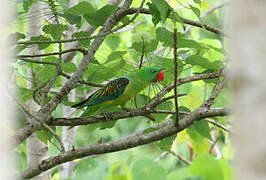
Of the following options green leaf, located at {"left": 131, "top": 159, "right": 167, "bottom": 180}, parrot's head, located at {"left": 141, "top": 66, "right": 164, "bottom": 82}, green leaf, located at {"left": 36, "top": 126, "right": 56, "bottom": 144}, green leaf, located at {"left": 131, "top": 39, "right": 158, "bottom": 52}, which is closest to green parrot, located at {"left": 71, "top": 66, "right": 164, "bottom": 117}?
parrot's head, located at {"left": 141, "top": 66, "right": 164, "bottom": 82}

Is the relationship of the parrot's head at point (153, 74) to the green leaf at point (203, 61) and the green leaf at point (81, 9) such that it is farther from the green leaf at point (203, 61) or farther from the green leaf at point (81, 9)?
the green leaf at point (81, 9)

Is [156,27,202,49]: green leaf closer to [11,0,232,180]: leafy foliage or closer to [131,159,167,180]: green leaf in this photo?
[11,0,232,180]: leafy foliage

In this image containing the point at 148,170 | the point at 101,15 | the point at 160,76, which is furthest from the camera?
the point at 160,76

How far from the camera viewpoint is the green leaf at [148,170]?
4.35ft

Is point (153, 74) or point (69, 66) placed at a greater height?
point (69, 66)

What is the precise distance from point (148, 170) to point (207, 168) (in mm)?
204

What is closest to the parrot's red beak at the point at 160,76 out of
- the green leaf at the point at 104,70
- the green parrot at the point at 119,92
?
the green parrot at the point at 119,92

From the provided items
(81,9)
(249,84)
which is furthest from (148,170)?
(81,9)

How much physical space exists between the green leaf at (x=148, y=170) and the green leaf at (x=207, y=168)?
132 millimetres

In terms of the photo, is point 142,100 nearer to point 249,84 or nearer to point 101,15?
point 101,15

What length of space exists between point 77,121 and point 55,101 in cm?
18

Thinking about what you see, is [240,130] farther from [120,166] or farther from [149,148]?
[149,148]

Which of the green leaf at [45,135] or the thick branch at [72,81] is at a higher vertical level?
the thick branch at [72,81]

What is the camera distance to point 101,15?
9.36 feet
